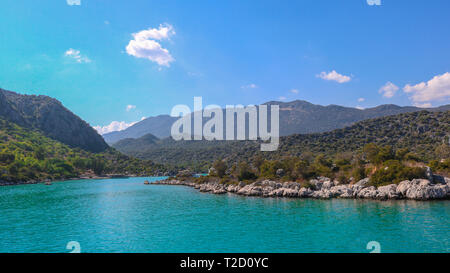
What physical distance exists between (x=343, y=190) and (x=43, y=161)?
461ft

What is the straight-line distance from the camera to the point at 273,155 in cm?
10669

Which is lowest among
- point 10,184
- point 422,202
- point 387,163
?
point 10,184

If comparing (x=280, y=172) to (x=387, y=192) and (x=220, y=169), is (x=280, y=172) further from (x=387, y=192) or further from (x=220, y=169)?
(x=387, y=192)

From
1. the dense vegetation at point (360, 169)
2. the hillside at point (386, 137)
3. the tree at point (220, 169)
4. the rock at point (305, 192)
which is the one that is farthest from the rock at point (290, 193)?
the hillside at point (386, 137)

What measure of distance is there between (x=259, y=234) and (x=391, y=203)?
24867 mm

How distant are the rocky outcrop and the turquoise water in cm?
360

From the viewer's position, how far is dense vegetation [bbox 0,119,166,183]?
357 ft

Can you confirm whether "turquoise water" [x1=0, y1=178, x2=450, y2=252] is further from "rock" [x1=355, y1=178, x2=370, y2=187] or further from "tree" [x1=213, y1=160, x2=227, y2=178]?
"tree" [x1=213, y1=160, x2=227, y2=178]

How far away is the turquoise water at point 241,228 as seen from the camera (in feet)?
70.2

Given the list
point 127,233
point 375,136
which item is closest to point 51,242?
point 127,233

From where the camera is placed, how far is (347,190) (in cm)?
4647

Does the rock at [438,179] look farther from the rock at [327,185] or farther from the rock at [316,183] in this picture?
the rock at [316,183]

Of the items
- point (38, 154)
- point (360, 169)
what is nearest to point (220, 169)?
point (360, 169)
